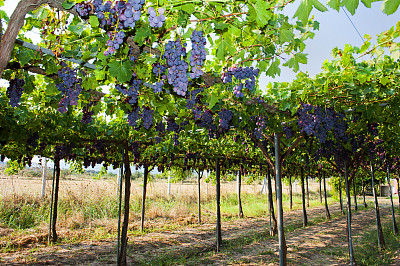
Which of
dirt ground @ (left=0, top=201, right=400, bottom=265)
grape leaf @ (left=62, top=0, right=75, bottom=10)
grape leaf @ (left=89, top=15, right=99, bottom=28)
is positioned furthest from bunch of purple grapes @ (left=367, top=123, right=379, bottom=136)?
grape leaf @ (left=62, top=0, right=75, bottom=10)

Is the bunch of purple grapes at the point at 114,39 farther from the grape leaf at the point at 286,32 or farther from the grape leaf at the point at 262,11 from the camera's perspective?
the grape leaf at the point at 286,32

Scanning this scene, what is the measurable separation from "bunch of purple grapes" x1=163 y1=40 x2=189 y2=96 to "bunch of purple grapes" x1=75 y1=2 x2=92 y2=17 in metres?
0.54

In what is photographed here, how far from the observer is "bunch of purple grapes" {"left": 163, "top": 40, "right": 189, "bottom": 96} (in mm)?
1870

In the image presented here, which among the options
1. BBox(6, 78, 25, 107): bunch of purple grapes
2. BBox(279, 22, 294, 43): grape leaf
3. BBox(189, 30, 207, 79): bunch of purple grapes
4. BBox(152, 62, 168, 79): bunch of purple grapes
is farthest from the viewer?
BBox(6, 78, 25, 107): bunch of purple grapes

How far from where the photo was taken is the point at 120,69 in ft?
6.45

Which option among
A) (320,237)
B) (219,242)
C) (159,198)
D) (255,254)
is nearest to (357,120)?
(255,254)

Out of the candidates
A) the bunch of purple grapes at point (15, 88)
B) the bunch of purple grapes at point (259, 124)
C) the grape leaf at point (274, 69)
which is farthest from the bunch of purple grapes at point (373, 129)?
the bunch of purple grapes at point (15, 88)

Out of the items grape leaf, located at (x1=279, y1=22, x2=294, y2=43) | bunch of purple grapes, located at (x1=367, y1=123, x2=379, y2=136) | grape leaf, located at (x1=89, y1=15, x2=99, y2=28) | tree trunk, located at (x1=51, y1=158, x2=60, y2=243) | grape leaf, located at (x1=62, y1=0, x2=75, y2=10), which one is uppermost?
grape leaf, located at (x1=279, y1=22, x2=294, y2=43)

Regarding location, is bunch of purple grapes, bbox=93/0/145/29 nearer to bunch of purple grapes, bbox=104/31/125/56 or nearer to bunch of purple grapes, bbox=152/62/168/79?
bunch of purple grapes, bbox=104/31/125/56

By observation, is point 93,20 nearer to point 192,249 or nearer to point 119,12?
point 119,12

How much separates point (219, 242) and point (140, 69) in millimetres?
6454

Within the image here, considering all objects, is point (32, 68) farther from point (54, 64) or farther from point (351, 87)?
point (351, 87)

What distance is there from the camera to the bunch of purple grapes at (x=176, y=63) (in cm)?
187

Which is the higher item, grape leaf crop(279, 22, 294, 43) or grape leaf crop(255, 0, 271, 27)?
grape leaf crop(279, 22, 294, 43)
